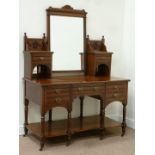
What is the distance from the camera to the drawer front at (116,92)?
134 inches

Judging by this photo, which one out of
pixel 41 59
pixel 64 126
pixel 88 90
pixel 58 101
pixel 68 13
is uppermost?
pixel 68 13

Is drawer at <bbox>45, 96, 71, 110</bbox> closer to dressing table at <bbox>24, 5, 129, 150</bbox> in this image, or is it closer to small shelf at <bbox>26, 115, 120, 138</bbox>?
dressing table at <bbox>24, 5, 129, 150</bbox>

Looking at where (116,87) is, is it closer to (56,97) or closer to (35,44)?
(56,97)

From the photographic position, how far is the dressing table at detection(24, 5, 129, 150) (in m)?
3.10

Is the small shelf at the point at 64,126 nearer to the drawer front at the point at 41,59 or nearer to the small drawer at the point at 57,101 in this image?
the small drawer at the point at 57,101

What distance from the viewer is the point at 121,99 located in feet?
11.6

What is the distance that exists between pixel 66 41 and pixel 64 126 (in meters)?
1.11

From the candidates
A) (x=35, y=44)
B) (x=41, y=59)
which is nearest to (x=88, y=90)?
(x=41, y=59)

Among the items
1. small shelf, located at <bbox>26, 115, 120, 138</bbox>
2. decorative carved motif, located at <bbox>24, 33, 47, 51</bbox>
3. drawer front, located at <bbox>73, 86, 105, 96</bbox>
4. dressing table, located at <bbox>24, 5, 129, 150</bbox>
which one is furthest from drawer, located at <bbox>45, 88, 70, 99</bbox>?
decorative carved motif, located at <bbox>24, 33, 47, 51</bbox>

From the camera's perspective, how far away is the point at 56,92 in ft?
9.95
